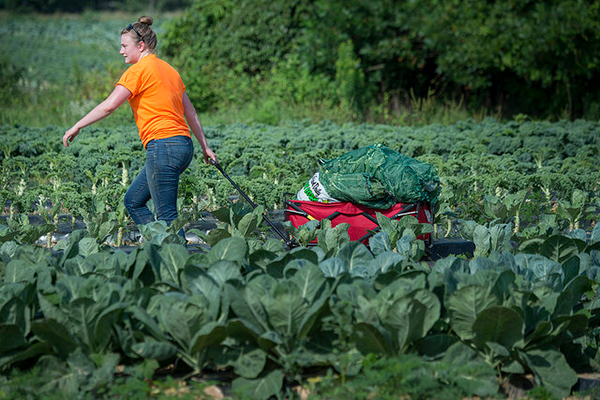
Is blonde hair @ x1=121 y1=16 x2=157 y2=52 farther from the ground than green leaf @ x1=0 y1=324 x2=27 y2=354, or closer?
farther from the ground

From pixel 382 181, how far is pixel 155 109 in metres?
1.59

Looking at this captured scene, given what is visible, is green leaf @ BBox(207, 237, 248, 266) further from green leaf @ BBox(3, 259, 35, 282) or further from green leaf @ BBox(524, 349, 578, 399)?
green leaf @ BBox(524, 349, 578, 399)

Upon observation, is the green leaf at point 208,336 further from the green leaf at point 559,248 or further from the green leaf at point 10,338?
the green leaf at point 559,248

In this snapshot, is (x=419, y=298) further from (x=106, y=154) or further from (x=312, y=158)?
(x=106, y=154)

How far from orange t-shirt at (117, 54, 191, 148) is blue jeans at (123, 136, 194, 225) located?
0.20 feet

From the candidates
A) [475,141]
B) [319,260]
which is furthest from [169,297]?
[475,141]

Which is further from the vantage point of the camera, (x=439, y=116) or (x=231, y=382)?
(x=439, y=116)

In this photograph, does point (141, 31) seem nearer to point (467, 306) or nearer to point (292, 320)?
point (292, 320)

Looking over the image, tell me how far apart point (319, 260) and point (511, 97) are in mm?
14192

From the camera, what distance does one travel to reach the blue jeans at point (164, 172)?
14.3 feet

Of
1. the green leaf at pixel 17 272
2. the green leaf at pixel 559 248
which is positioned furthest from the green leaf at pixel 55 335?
the green leaf at pixel 559 248

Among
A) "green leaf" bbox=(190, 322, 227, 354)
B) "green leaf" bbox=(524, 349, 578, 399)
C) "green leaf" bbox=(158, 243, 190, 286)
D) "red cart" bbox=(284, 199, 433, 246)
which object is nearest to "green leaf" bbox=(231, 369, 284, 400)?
"green leaf" bbox=(190, 322, 227, 354)

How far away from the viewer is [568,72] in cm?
1345

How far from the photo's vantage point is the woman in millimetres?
4211
